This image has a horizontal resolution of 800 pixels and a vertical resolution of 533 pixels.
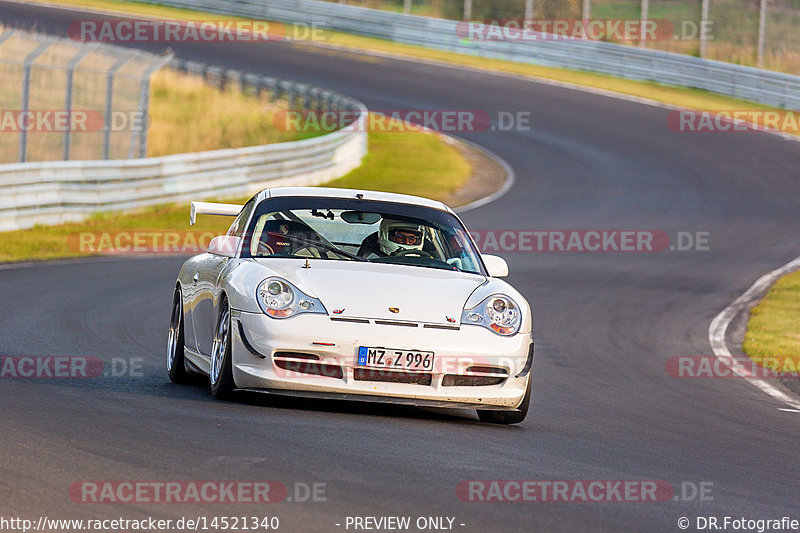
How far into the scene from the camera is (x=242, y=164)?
2266 cm

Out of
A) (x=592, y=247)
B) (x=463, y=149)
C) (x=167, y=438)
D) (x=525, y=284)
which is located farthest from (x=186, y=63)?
(x=167, y=438)

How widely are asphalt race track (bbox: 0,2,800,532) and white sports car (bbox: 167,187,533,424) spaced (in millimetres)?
197

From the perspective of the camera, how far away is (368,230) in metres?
8.38

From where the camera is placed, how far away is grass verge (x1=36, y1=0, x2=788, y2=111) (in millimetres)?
37688

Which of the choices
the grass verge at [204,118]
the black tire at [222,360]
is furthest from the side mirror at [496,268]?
the grass verge at [204,118]

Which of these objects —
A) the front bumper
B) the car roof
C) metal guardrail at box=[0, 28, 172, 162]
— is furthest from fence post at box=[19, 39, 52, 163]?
the front bumper

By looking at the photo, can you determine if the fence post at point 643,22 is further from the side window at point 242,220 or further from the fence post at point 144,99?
the side window at point 242,220

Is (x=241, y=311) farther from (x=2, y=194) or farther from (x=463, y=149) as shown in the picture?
(x=463, y=149)

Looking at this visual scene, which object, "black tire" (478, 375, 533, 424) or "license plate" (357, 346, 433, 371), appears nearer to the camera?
"license plate" (357, 346, 433, 371)

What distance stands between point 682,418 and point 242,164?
1491 cm

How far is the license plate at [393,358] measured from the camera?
7012 mm

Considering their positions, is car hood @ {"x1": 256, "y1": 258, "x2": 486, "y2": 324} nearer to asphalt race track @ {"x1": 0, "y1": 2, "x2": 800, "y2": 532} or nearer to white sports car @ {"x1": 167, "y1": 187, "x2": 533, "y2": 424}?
white sports car @ {"x1": 167, "y1": 187, "x2": 533, "y2": 424}

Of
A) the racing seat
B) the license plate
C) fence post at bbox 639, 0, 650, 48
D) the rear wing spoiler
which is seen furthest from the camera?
fence post at bbox 639, 0, 650, 48

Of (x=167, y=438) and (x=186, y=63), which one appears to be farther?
(x=186, y=63)
